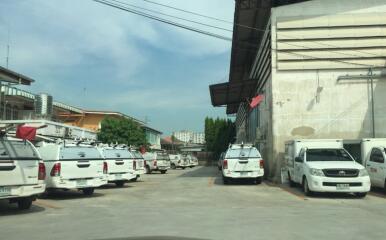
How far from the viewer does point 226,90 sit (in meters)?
39.1

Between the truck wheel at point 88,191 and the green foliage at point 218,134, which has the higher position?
the green foliage at point 218,134

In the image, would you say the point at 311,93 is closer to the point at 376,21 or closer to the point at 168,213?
the point at 376,21

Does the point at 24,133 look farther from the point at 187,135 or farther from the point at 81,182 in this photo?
the point at 187,135

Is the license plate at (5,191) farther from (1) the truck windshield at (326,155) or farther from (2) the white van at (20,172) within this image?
(1) the truck windshield at (326,155)

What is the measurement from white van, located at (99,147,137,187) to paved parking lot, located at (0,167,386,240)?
5.20 m

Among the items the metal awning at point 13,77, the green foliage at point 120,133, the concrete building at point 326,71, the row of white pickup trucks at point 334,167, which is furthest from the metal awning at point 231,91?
the green foliage at point 120,133

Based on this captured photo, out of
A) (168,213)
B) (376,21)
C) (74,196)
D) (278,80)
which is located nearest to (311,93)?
(278,80)

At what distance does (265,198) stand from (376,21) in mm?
14583

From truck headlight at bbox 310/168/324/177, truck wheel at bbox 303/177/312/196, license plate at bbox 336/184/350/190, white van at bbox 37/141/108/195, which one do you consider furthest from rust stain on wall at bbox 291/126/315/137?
white van at bbox 37/141/108/195

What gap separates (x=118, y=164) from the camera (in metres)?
23.2

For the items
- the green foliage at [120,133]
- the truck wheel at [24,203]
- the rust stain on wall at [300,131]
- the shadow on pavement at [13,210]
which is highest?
the green foliage at [120,133]

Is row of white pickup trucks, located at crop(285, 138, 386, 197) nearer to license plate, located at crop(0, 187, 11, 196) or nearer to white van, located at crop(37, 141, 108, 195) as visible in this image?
white van, located at crop(37, 141, 108, 195)

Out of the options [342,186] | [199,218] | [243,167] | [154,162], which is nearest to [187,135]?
[154,162]

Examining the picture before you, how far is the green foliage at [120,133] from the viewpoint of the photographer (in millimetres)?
58875
